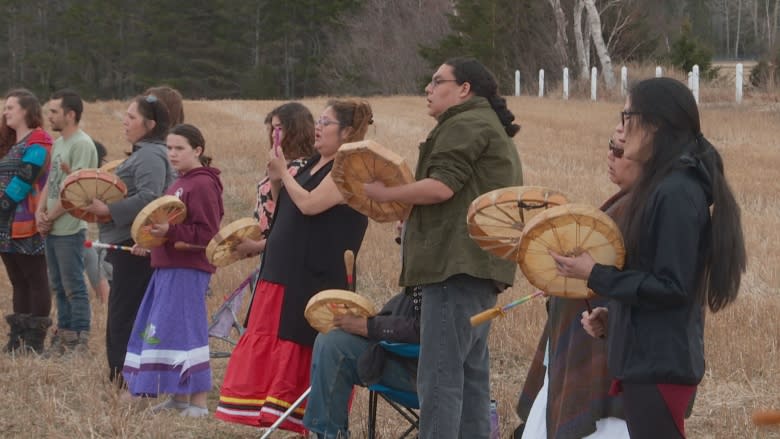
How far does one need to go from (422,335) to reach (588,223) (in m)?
1.38

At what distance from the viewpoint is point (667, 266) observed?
3.74 metres

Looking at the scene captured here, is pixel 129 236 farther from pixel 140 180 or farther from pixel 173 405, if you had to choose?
pixel 173 405

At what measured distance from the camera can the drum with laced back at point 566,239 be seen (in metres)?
3.89

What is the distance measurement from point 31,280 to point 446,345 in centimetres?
465

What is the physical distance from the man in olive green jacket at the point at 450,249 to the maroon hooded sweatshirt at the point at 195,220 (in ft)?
6.71

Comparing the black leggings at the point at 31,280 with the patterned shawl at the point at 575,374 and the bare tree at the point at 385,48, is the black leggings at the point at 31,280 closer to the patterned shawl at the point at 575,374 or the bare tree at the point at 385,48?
the patterned shawl at the point at 575,374

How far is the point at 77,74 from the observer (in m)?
63.9

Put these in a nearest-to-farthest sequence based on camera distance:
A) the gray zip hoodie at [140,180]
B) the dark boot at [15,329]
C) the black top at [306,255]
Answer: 1. the black top at [306,255]
2. the gray zip hoodie at [140,180]
3. the dark boot at [15,329]

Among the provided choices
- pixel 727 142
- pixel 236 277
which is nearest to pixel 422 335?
pixel 236 277

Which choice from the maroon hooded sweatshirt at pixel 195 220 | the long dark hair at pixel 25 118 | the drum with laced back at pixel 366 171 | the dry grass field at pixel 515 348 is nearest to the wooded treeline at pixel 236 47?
the dry grass field at pixel 515 348

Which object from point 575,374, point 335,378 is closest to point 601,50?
point 335,378

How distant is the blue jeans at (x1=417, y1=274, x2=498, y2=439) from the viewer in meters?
5.04

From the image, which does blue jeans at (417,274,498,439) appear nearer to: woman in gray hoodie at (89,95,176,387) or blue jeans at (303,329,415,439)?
blue jeans at (303,329,415,439)

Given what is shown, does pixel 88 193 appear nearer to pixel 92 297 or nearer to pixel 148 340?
pixel 148 340
